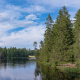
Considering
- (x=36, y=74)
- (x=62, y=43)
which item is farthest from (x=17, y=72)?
(x=62, y=43)

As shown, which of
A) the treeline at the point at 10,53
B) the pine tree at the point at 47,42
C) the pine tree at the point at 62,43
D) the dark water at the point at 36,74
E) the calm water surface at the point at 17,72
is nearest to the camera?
the dark water at the point at 36,74

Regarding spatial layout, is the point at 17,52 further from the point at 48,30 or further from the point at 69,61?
the point at 69,61

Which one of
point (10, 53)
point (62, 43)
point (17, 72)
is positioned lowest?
point (17, 72)

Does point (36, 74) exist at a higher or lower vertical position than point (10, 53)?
lower

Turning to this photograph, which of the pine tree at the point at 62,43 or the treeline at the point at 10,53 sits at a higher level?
the pine tree at the point at 62,43

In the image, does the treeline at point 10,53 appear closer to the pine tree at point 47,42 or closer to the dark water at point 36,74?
the pine tree at point 47,42

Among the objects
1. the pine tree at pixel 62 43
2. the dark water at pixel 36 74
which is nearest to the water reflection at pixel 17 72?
the dark water at pixel 36 74

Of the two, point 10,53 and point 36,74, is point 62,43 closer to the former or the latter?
point 36,74

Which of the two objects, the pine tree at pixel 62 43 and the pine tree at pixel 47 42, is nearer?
the pine tree at pixel 62 43

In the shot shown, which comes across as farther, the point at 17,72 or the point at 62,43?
the point at 62,43

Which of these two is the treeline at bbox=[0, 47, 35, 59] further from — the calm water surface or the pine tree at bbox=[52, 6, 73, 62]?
the pine tree at bbox=[52, 6, 73, 62]

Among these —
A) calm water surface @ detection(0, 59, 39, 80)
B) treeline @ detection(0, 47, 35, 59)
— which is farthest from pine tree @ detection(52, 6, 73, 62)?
treeline @ detection(0, 47, 35, 59)

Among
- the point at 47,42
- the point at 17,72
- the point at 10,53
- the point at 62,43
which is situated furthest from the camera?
the point at 10,53

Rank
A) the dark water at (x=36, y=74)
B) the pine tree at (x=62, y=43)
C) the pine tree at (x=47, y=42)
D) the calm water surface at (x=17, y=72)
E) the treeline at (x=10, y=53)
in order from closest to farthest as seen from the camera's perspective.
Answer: the dark water at (x=36, y=74)
the calm water surface at (x=17, y=72)
the pine tree at (x=62, y=43)
the pine tree at (x=47, y=42)
the treeline at (x=10, y=53)
